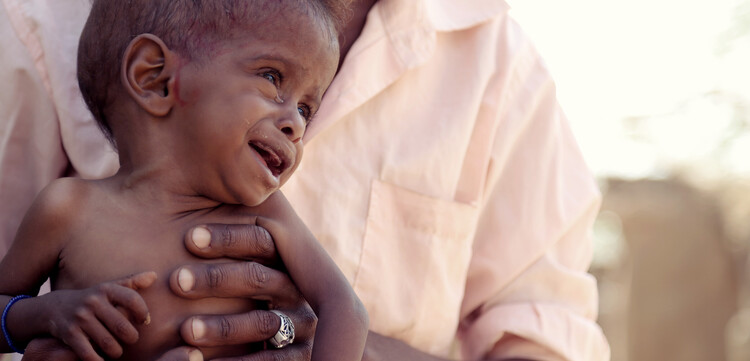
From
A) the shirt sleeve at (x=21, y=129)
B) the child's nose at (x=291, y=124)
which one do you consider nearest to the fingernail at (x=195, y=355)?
the child's nose at (x=291, y=124)

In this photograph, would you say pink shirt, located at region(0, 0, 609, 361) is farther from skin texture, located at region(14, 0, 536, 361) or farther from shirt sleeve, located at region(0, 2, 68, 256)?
skin texture, located at region(14, 0, 536, 361)

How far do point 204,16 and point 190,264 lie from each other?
1.68ft

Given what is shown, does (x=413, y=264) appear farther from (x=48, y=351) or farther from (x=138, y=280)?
(x=48, y=351)

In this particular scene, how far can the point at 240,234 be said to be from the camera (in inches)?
75.4

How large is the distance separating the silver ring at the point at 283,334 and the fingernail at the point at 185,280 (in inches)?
8.0

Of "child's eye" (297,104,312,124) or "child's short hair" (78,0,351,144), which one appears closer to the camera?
"child's short hair" (78,0,351,144)

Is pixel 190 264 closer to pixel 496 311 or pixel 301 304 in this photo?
pixel 301 304

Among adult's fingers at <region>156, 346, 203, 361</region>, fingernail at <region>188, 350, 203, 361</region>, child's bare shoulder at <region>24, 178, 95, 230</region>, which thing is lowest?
fingernail at <region>188, 350, 203, 361</region>

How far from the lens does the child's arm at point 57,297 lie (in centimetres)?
170

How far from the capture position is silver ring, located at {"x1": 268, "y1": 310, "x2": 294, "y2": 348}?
194cm

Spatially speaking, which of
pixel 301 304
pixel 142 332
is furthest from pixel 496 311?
pixel 142 332

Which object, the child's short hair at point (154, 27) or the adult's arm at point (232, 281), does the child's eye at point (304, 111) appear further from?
the adult's arm at point (232, 281)

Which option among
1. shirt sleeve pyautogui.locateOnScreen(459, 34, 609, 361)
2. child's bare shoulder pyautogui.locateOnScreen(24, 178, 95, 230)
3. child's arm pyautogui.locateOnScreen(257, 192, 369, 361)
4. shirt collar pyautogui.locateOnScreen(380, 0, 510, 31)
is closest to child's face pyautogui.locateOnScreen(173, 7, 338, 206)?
child's arm pyautogui.locateOnScreen(257, 192, 369, 361)

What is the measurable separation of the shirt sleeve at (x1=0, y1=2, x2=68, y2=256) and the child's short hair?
1.43 ft
